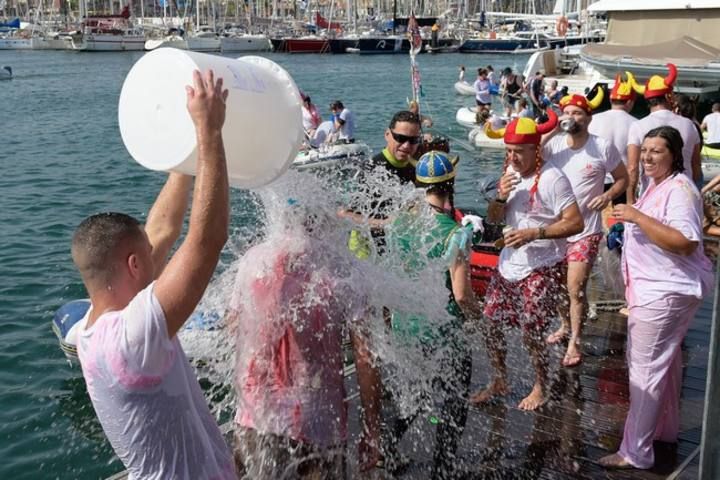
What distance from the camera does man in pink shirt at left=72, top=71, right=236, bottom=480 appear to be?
7.45ft

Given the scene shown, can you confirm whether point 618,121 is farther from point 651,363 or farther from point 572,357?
point 651,363

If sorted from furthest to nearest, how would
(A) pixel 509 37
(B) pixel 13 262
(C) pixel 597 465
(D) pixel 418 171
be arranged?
(A) pixel 509 37, (B) pixel 13 262, (C) pixel 597 465, (D) pixel 418 171

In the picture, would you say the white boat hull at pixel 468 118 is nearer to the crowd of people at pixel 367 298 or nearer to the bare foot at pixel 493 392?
the crowd of people at pixel 367 298

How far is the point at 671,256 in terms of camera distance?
4184 millimetres

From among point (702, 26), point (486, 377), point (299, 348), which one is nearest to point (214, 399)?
point (486, 377)

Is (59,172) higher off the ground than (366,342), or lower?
lower

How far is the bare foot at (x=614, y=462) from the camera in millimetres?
4438

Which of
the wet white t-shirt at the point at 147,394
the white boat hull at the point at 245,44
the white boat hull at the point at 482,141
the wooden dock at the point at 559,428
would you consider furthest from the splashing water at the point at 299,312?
the white boat hull at the point at 245,44

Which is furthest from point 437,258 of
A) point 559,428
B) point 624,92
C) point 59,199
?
point 59,199

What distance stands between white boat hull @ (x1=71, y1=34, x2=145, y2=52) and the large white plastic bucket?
76.7m

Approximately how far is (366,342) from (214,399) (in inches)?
140

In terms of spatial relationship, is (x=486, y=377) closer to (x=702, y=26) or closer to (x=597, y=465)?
(x=597, y=465)

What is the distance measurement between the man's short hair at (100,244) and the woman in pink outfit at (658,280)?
9.47 ft

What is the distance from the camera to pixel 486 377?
5672 millimetres
